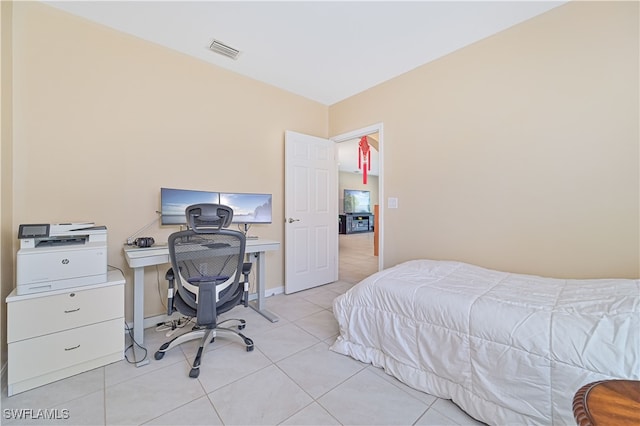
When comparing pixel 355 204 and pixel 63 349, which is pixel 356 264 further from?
pixel 355 204

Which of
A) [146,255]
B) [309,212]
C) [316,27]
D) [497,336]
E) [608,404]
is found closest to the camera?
[608,404]

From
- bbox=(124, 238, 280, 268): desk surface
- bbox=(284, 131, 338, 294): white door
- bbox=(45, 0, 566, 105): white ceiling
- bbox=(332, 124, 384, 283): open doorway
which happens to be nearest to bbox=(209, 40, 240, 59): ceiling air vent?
bbox=(45, 0, 566, 105): white ceiling

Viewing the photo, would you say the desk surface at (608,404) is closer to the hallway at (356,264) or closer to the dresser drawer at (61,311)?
the dresser drawer at (61,311)

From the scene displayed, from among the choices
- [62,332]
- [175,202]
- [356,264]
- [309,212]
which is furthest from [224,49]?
[356,264]

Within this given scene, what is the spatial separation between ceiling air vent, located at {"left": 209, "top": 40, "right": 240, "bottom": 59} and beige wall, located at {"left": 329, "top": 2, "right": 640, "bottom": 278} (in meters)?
1.88

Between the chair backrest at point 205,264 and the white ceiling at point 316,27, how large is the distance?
1805 mm

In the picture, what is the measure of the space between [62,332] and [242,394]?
4.15 ft

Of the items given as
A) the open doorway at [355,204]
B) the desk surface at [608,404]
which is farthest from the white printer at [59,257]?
the open doorway at [355,204]

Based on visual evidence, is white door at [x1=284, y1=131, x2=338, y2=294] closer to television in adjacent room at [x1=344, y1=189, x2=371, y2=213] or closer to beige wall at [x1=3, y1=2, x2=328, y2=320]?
beige wall at [x1=3, y1=2, x2=328, y2=320]

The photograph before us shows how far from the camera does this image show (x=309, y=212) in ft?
11.5

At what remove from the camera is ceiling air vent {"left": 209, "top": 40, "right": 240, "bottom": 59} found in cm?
242

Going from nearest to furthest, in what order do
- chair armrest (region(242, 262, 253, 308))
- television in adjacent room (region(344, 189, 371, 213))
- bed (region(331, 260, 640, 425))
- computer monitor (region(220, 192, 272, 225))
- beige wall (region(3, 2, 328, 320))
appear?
bed (region(331, 260, 640, 425)) < beige wall (region(3, 2, 328, 320)) < chair armrest (region(242, 262, 253, 308)) < computer monitor (region(220, 192, 272, 225)) < television in adjacent room (region(344, 189, 371, 213))

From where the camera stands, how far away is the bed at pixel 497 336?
1.07 meters

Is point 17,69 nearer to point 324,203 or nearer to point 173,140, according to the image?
point 173,140
